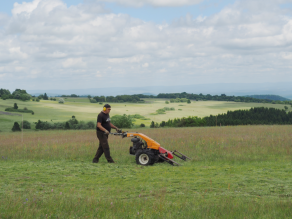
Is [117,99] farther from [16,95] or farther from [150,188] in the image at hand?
Result: [150,188]

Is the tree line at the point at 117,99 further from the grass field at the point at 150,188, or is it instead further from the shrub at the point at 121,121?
the grass field at the point at 150,188

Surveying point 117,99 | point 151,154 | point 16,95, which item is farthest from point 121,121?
point 117,99

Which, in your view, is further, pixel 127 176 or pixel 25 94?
pixel 25 94

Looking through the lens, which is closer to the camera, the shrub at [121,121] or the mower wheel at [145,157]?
the mower wheel at [145,157]

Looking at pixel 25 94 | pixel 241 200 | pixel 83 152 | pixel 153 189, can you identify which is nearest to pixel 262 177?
pixel 241 200

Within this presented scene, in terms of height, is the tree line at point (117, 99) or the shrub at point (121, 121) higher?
the tree line at point (117, 99)

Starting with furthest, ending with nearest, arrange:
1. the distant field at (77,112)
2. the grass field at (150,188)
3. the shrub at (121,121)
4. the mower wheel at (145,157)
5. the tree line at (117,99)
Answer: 1. the tree line at (117,99)
2. the distant field at (77,112)
3. the shrub at (121,121)
4. the mower wheel at (145,157)
5. the grass field at (150,188)

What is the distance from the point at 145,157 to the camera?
10.8m

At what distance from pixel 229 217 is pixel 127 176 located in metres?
4.25

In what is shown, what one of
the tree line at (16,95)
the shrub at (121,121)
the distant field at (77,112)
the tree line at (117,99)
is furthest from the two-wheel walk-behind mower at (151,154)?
the tree line at (117,99)

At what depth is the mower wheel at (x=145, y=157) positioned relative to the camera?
418 inches

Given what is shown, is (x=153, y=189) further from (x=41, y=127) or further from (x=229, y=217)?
(x=41, y=127)

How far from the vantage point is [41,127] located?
134ft

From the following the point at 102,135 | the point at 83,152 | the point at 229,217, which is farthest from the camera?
the point at 83,152
